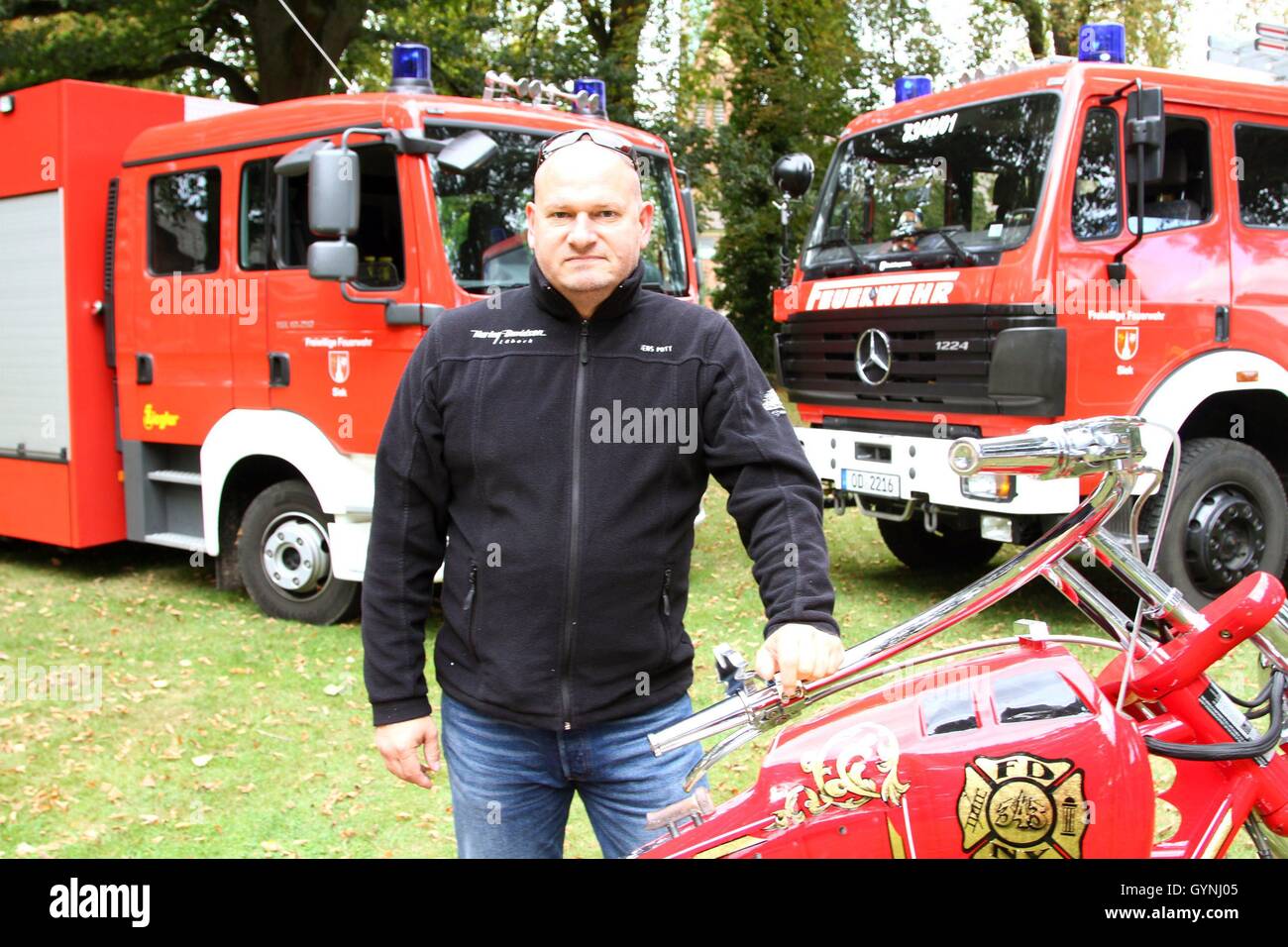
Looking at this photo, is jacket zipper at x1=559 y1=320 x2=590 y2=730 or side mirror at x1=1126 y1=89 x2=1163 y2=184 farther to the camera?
side mirror at x1=1126 y1=89 x2=1163 y2=184

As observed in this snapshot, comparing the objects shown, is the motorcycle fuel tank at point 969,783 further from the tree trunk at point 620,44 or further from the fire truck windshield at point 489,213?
the tree trunk at point 620,44

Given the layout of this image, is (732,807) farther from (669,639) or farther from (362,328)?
(362,328)

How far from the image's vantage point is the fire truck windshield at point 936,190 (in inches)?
251

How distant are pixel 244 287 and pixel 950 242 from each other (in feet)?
12.7

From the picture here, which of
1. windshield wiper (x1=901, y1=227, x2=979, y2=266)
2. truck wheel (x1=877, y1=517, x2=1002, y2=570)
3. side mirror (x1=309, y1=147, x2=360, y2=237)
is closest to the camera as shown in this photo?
side mirror (x1=309, y1=147, x2=360, y2=237)

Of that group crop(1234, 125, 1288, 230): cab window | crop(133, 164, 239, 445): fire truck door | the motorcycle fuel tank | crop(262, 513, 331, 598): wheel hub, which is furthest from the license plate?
the motorcycle fuel tank

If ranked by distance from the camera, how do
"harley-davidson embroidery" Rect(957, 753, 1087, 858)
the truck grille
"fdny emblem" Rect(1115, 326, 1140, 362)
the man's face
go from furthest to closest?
1. the truck grille
2. "fdny emblem" Rect(1115, 326, 1140, 362)
3. the man's face
4. "harley-davidson embroidery" Rect(957, 753, 1087, 858)

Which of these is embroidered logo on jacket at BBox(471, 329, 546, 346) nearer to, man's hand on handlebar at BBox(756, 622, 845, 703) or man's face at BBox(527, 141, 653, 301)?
man's face at BBox(527, 141, 653, 301)

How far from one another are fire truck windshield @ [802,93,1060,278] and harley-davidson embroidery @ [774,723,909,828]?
16.2ft

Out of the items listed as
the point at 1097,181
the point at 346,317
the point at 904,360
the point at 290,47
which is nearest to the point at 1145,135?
the point at 1097,181

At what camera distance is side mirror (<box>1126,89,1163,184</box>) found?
5949 mm
